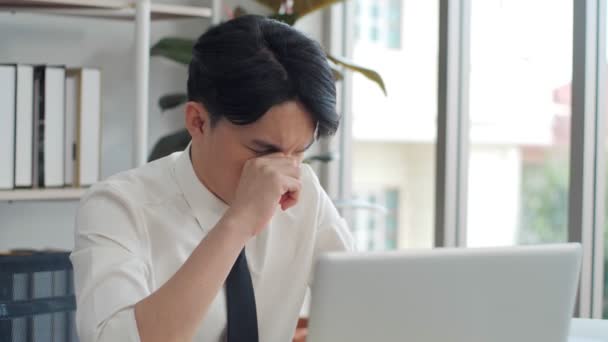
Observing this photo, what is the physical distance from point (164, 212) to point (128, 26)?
1.47 m

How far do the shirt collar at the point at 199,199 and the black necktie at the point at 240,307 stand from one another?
0.10m

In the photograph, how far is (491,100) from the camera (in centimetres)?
265

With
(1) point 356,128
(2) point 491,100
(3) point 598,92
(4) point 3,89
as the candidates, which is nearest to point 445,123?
(2) point 491,100

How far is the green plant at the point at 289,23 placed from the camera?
7.68 ft

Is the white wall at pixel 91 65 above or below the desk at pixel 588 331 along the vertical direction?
above

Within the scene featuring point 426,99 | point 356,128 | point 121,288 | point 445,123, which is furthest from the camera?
point 426,99

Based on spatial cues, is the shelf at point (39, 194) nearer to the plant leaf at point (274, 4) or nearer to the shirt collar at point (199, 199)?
the plant leaf at point (274, 4)

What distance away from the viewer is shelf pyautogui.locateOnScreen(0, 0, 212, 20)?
7.54 ft

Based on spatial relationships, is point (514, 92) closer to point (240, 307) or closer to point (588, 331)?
point (588, 331)

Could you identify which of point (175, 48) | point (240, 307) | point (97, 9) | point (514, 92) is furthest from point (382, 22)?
point (240, 307)

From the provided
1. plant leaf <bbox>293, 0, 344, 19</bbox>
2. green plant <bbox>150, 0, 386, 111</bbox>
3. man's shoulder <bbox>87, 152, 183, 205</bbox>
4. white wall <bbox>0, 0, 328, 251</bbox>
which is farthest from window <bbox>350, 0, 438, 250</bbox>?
man's shoulder <bbox>87, 152, 183, 205</bbox>

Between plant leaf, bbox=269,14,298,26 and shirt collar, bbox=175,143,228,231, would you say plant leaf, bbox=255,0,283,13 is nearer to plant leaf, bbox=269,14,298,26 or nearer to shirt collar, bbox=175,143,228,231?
plant leaf, bbox=269,14,298,26

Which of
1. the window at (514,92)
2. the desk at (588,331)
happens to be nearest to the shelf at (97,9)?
the window at (514,92)

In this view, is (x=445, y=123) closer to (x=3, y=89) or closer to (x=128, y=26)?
(x=128, y=26)
